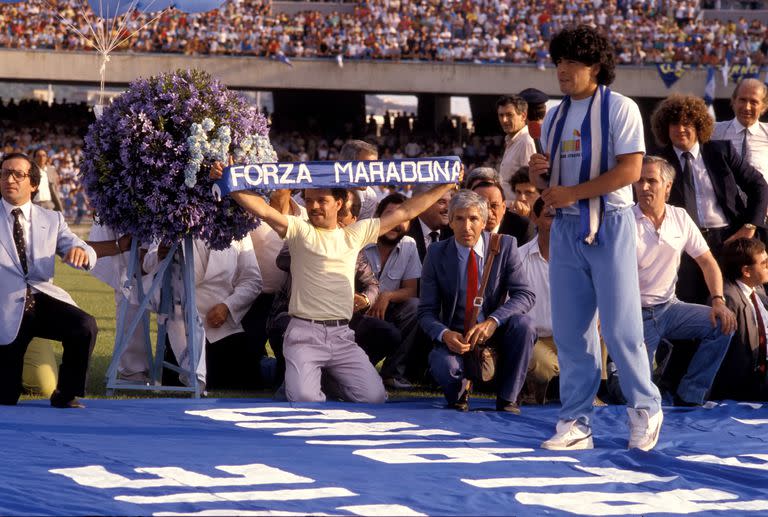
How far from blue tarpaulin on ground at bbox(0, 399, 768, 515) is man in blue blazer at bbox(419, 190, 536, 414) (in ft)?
0.68

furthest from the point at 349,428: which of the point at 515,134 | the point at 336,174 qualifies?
the point at 515,134

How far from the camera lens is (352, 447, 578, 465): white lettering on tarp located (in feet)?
17.1

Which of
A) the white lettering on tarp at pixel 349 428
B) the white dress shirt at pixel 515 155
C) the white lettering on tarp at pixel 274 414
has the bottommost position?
the white lettering on tarp at pixel 349 428

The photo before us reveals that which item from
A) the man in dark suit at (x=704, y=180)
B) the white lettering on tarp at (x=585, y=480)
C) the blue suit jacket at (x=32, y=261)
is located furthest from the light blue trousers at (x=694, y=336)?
the blue suit jacket at (x=32, y=261)

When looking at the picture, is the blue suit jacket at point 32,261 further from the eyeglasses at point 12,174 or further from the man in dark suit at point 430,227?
the man in dark suit at point 430,227

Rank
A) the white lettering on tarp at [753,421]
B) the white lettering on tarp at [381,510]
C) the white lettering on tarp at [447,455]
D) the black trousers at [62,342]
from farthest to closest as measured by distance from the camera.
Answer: the white lettering on tarp at [753,421], the black trousers at [62,342], the white lettering on tarp at [447,455], the white lettering on tarp at [381,510]

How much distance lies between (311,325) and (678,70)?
30380 millimetres

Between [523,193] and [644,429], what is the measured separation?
2934 mm

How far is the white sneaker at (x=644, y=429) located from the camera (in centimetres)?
548

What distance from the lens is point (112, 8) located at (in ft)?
39.6

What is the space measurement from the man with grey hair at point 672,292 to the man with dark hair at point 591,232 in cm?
162

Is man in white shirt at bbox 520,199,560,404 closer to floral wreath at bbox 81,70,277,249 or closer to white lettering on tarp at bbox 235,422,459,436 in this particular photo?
white lettering on tarp at bbox 235,422,459,436

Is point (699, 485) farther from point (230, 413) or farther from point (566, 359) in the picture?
point (230, 413)

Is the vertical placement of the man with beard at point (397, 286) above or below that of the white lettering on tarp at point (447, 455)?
above
